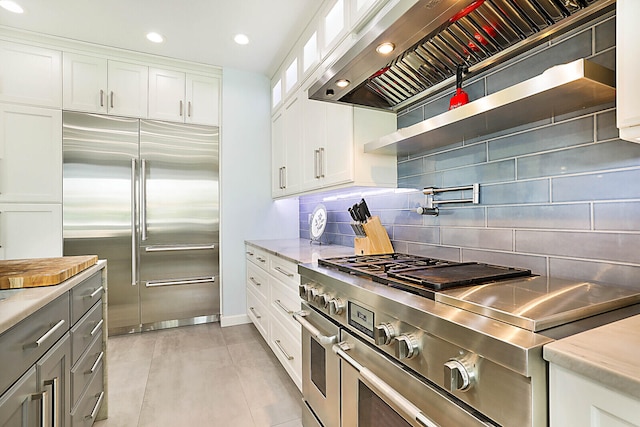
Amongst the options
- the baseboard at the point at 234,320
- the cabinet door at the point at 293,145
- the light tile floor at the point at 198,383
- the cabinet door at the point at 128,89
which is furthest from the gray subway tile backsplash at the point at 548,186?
the cabinet door at the point at 128,89

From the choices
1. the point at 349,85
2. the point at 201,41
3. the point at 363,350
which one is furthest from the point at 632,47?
the point at 201,41

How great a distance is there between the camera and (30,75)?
2.86m

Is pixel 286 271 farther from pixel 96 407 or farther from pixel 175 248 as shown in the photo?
pixel 175 248

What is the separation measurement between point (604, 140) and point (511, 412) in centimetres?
97

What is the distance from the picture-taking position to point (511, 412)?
69cm

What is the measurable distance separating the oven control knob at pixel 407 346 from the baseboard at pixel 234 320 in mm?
2828

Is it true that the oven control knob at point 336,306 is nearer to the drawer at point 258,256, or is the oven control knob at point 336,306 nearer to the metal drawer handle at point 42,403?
the metal drawer handle at point 42,403

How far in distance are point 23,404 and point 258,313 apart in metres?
2.05

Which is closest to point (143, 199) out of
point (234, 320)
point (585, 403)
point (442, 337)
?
point (234, 320)

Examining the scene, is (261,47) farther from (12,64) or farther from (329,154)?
(12,64)

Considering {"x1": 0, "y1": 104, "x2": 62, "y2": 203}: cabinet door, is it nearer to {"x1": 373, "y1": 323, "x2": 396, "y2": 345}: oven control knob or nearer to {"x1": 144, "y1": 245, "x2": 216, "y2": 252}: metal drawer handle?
{"x1": 144, "y1": 245, "x2": 216, "y2": 252}: metal drawer handle

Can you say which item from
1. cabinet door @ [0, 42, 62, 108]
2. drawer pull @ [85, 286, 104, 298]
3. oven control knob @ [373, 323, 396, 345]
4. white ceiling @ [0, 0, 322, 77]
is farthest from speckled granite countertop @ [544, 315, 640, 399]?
cabinet door @ [0, 42, 62, 108]

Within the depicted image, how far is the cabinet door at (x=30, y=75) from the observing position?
279 centimetres

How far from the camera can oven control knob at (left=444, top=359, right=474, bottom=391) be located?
2.53 ft
